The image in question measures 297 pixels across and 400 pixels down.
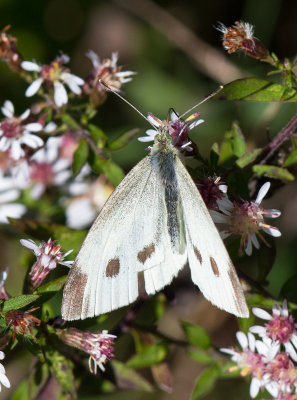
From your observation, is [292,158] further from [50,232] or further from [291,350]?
[50,232]

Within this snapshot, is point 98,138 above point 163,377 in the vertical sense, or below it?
above

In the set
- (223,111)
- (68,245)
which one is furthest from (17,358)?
(223,111)

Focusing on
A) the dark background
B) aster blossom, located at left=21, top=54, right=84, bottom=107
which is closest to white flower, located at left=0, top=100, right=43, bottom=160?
aster blossom, located at left=21, top=54, right=84, bottom=107

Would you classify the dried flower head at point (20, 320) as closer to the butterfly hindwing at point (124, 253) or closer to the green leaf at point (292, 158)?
the butterfly hindwing at point (124, 253)

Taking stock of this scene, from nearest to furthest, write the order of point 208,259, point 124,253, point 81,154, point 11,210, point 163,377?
1. point 208,259
2. point 124,253
3. point 81,154
4. point 163,377
5. point 11,210

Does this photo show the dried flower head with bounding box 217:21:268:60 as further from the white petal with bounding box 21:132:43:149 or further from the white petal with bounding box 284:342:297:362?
the white petal with bounding box 284:342:297:362

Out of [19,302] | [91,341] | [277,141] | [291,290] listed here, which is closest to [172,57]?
[277,141]
